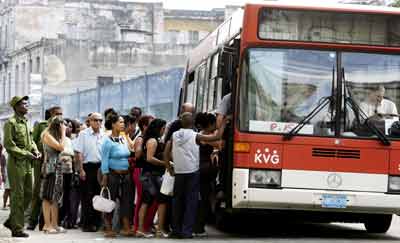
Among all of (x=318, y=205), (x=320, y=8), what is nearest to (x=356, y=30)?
(x=320, y=8)

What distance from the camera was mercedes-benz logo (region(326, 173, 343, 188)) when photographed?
570 inches

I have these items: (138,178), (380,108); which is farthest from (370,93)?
(138,178)

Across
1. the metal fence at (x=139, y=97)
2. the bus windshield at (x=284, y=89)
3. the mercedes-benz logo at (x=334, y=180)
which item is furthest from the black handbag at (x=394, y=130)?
the metal fence at (x=139, y=97)

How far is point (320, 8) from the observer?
48.5 feet

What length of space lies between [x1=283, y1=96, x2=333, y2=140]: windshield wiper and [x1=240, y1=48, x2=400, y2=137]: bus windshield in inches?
0.9

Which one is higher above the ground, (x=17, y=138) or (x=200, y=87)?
(x=200, y=87)

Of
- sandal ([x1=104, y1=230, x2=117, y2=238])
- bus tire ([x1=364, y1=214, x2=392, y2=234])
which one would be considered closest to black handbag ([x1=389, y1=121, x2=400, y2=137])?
bus tire ([x1=364, y1=214, x2=392, y2=234])

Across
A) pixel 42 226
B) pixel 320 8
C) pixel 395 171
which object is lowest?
pixel 42 226

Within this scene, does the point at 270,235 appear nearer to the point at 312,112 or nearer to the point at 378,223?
the point at 378,223

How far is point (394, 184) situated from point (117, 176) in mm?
3924

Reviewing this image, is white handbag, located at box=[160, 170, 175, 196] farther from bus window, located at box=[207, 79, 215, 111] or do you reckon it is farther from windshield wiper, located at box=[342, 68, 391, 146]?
windshield wiper, located at box=[342, 68, 391, 146]

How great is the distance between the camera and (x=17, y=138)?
14852mm

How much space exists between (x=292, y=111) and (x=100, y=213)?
396 centimetres

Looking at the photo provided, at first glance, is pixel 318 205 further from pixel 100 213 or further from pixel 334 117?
pixel 100 213
